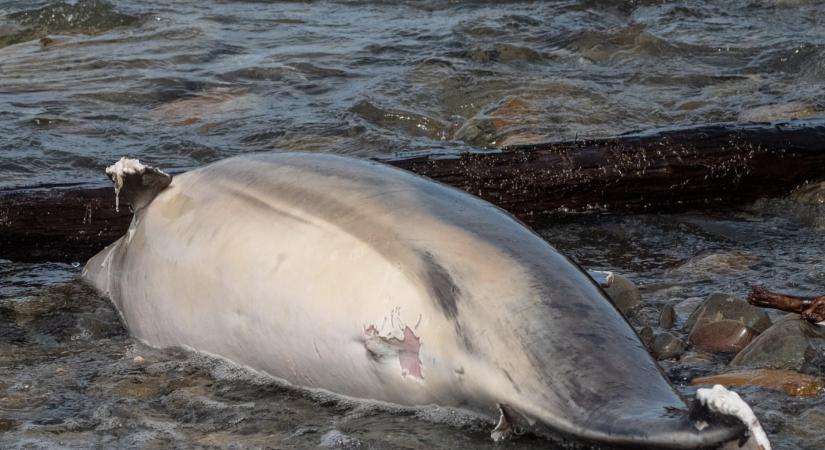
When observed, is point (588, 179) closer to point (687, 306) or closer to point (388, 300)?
point (687, 306)

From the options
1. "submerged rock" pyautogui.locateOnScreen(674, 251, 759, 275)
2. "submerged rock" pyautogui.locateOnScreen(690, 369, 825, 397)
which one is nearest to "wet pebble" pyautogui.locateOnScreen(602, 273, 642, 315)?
"submerged rock" pyautogui.locateOnScreen(674, 251, 759, 275)

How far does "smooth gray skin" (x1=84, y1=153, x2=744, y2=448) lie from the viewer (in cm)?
320

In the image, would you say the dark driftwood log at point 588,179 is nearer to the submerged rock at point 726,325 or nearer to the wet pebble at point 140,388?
the wet pebble at point 140,388

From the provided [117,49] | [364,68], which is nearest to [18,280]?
[364,68]

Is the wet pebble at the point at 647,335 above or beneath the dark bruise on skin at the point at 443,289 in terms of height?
beneath

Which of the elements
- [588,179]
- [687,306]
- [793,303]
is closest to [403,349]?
[793,303]

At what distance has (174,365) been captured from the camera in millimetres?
4336

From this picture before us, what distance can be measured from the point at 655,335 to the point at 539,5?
8747 mm

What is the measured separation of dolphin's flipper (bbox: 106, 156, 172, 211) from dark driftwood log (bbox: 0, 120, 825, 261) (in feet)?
2.52

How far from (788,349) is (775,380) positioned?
23cm

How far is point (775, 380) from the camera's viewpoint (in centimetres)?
393

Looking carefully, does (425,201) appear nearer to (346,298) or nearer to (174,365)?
(346,298)

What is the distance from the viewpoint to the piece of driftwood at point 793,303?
14.1ft

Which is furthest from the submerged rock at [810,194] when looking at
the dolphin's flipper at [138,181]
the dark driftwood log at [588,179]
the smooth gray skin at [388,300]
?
the dolphin's flipper at [138,181]
